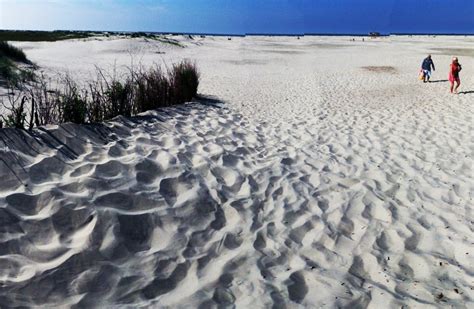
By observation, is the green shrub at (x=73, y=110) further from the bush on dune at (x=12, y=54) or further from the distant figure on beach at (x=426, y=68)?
the distant figure on beach at (x=426, y=68)

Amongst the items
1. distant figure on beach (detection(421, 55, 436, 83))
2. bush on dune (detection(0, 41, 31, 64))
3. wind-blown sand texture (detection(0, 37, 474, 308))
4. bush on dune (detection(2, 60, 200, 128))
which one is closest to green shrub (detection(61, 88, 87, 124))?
bush on dune (detection(2, 60, 200, 128))

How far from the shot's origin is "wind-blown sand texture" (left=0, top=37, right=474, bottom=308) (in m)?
3.03

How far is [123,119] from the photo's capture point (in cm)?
655

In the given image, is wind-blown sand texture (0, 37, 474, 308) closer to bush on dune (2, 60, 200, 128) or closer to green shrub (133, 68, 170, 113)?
bush on dune (2, 60, 200, 128)

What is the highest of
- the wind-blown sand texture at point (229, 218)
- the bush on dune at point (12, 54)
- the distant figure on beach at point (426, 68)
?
the distant figure on beach at point (426, 68)

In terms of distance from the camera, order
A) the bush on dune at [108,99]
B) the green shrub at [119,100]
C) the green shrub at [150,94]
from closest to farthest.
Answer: the bush on dune at [108,99]
the green shrub at [119,100]
the green shrub at [150,94]

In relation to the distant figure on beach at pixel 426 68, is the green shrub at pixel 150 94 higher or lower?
lower

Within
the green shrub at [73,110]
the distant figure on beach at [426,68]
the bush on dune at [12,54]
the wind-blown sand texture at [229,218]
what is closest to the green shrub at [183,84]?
the wind-blown sand texture at [229,218]

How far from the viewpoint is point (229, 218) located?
4105 mm

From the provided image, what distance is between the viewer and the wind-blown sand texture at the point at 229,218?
3027 mm

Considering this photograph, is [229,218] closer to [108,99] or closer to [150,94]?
[108,99]

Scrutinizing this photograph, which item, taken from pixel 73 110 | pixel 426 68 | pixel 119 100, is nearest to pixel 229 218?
pixel 73 110

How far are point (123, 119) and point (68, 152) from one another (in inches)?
76.2

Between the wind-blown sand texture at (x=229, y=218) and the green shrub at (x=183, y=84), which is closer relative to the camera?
the wind-blown sand texture at (x=229, y=218)
